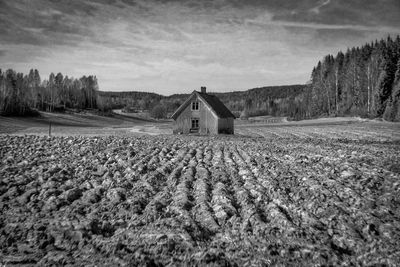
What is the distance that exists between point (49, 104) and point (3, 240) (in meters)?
103

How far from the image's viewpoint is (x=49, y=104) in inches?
3841

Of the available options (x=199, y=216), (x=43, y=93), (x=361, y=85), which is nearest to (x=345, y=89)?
(x=361, y=85)

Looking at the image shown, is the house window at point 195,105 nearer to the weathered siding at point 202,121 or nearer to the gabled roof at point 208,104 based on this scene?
the weathered siding at point 202,121

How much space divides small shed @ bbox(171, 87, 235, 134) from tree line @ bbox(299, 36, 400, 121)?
96.8 ft

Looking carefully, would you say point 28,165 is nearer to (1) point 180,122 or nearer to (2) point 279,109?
(1) point 180,122

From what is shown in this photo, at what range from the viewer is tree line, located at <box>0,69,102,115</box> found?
244 ft

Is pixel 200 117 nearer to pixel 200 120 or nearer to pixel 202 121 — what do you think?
pixel 200 120

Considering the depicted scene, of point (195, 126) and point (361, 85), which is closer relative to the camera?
point (195, 126)

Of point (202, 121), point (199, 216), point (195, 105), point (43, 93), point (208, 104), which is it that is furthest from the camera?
point (43, 93)

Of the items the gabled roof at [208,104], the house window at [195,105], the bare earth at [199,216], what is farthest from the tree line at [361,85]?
the bare earth at [199,216]

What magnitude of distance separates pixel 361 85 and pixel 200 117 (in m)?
47.0

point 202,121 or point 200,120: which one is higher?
point 200,120

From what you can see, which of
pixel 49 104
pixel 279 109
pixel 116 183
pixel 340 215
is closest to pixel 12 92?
pixel 49 104

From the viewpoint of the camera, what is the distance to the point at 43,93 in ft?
350
